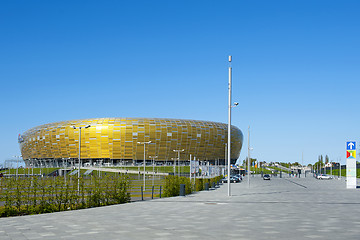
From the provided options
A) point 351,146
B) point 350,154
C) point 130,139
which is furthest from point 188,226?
point 130,139

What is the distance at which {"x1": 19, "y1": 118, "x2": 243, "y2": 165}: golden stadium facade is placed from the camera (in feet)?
421

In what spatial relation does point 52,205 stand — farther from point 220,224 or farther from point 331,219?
point 331,219

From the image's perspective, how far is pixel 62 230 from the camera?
40.3ft

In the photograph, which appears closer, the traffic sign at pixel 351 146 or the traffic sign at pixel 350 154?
the traffic sign at pixel 350 154

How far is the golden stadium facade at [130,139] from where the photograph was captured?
128m

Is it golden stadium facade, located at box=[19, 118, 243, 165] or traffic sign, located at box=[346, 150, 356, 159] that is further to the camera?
golden stadium facade, located at box=[19, 118, 243, 165]

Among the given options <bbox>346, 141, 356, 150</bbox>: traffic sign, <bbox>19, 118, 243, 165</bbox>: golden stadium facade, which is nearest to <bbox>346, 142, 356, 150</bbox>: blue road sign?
<bbox>346, 141, 356, 150</bbox>: traffic sign

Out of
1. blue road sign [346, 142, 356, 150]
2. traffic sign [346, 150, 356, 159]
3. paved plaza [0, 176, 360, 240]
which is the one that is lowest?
paved plaza [0, 176, 360, 240]

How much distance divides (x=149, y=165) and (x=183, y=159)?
1423cm

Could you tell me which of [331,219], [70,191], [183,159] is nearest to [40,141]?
[183,159]

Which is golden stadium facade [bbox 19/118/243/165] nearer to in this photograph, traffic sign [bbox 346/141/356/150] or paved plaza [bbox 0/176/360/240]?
traffic sign [bbox 346/141/356/150]

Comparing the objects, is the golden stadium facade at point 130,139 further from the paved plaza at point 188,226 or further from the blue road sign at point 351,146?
the paved plaza at point 188,226

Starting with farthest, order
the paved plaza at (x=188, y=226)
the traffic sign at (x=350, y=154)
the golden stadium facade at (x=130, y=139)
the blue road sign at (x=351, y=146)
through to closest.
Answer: the golden stadium facade at (x=130, y=139) → the blue road sign at (x=351, y=146) → the traffic sign at (x=350, y=154) → the paved plaza at (x=188, y=226)

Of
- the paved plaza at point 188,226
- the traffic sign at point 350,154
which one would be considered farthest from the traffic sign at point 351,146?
the paved plaza at point 188,226
